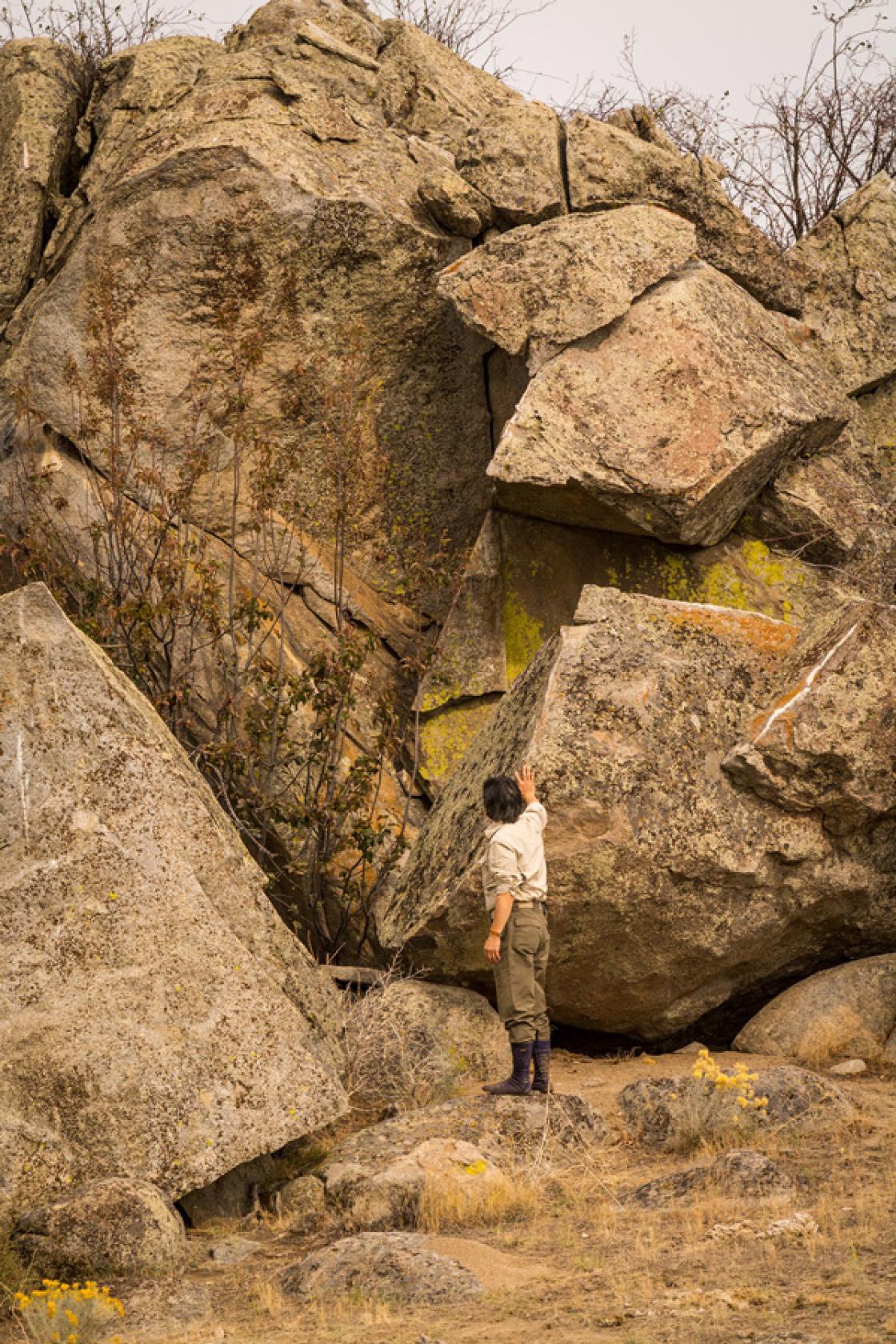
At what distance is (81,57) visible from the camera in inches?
518

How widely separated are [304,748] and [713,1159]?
508 cm

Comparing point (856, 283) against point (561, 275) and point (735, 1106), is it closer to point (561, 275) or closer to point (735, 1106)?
point (561, 275)

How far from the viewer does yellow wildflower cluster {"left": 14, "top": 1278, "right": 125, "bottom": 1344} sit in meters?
5.02

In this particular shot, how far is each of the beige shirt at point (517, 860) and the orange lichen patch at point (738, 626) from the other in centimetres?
199

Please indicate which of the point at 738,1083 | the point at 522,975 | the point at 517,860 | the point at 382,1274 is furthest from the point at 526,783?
the point at 382,1274

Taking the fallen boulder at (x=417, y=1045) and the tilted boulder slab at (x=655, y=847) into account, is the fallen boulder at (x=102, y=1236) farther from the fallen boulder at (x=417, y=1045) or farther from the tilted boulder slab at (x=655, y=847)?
the tilted boulder slab at (x=655, y=847)

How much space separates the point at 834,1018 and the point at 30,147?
373 inches

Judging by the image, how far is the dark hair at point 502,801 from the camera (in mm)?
7219

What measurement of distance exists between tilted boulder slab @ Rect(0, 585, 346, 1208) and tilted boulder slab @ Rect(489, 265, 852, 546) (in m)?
4.18

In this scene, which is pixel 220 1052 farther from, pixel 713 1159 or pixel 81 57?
pixel 81 57

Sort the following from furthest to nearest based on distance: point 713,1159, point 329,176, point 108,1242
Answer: point 329,176 → point 713,1159 → point 108,1242

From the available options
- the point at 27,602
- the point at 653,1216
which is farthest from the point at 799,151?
the point at 653,1216

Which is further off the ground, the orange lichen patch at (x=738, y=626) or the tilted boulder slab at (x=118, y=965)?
the orange lichen patch at (x=738, y=626)

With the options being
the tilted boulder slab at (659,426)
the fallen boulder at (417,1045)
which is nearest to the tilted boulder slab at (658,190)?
the tilted boulder slab at (659,426)
